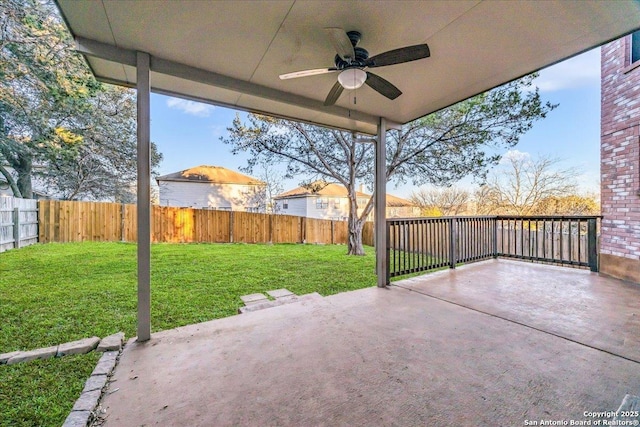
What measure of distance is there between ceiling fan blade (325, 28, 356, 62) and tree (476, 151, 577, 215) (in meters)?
8.95

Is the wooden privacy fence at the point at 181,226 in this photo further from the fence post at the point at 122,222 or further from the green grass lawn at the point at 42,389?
the green grass lawn at the point at 42,389

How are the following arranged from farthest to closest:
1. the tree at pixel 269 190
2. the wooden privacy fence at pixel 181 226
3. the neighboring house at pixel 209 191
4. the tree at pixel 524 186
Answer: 1. the neighboring house at pixel 209 191
2. the tree at pixel 269 190
3. the tree at pixel 524 186
4. the wooden privacy fence at pixel 181 226

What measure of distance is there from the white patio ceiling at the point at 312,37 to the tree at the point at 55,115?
434cm

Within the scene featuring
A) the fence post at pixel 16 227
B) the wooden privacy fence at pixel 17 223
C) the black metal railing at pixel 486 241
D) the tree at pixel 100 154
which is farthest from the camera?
the tree at pixel 100 154

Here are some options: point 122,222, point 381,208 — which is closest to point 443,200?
point 381,208

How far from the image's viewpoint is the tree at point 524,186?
860 centimetres

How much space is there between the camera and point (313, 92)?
3.19 m

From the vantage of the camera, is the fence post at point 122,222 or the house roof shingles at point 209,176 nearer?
the fence post at point 122,222

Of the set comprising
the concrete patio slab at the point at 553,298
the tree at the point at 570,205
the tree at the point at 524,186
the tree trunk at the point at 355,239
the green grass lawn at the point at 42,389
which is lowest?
the green grass lawn at the point at 42,389

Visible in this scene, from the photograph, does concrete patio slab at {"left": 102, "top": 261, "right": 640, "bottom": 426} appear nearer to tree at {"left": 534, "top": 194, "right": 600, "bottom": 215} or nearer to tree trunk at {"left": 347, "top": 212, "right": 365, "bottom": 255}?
tree trunk at {"left": 347, "top": 212, "right": 365, "bottom": 255}

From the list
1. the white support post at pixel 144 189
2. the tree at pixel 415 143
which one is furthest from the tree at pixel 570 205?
the white support post at pixel 144 189

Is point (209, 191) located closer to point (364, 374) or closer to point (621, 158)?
point (364, 374)

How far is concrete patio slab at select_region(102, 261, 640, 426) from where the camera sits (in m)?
1.52

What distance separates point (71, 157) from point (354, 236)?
333 inches
